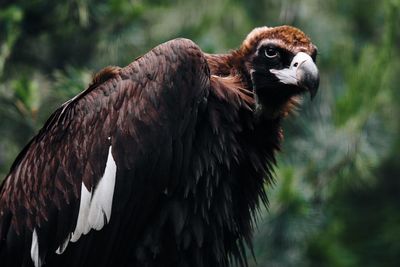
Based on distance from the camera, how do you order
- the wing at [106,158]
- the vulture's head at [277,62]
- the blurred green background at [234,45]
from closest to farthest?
the wing at [106,158]
the vulture's head at [277,62]
the blurred green background at [234,45]

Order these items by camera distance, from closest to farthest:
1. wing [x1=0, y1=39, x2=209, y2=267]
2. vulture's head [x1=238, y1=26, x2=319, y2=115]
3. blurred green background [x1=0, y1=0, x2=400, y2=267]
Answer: wing [x1=0, y1=39, x2=209, y2=267], vulture's head [x1=238, y1=26, x2=319, y2=115], blurred green background [x1=0, y1=0, x2=400, y2=267]

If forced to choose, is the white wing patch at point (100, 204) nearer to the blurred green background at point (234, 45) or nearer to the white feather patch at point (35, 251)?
the white feather patch at point (35, 251)

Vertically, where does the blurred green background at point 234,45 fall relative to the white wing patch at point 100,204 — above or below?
above

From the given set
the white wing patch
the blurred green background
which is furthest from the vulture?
the blurred green background

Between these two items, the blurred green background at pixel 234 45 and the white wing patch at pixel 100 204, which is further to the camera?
the blurred green background at pixel 234 45

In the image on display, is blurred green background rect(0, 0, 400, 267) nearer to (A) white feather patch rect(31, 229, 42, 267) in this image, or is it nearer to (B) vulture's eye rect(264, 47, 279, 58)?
(A) white feather patch rect(31, 229, 42, 267)

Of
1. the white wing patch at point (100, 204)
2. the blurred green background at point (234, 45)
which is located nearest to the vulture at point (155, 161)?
the white wing patch at point (100, 204)

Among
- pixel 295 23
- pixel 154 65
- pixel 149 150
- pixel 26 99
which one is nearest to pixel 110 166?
pixel 149 150

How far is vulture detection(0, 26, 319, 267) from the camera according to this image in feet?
15.7

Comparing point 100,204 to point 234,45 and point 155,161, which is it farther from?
point 234,45

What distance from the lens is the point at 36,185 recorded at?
16.4ft

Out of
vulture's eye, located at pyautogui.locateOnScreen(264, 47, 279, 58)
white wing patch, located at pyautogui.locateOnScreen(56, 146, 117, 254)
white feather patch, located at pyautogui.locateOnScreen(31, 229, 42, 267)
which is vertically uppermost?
vulture's eye, located at pyautogui.locateOnScreen(264, 47, 279, 58)

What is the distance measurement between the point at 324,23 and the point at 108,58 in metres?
2.49

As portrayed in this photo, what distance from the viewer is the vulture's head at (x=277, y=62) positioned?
4.91 metres
